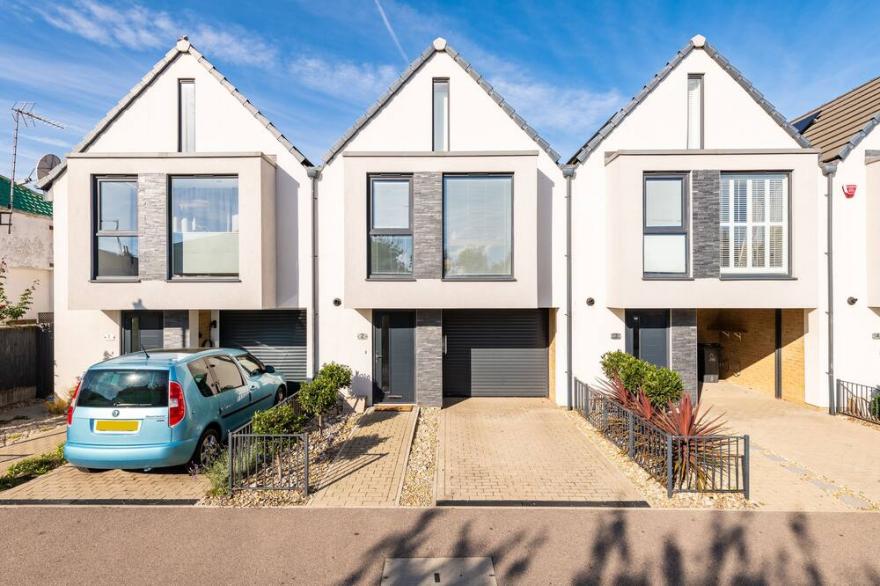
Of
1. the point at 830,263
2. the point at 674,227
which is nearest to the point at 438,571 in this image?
the point at 674,227

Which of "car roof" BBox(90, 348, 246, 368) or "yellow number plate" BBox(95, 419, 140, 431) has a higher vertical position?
"car roof" BBox(90, 348, 246, 368)

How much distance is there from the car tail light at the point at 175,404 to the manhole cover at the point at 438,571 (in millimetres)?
3542

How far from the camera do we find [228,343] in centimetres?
1062

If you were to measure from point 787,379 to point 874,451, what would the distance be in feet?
11.5

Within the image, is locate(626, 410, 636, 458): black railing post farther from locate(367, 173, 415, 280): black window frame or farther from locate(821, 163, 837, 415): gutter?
locate(821, 163, 837, 415): gutter

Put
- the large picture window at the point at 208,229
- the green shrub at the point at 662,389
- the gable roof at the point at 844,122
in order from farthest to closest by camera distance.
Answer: the gable roof at the point at 844,122 < the large picture window at the point at 208,229 < the green shrub at the point at 662,389

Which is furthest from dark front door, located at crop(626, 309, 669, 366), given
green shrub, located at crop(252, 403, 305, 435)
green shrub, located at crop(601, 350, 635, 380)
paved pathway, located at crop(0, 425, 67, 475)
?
paved pathway, located at crop(0, 425, 67, 475)

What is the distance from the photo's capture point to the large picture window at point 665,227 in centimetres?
928

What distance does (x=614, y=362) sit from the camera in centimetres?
894

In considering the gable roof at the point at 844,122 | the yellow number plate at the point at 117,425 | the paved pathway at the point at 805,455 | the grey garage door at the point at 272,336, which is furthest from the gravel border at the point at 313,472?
the gable roof at the point at 844,122

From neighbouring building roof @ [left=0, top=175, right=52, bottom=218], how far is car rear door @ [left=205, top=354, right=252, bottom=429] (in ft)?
45.6

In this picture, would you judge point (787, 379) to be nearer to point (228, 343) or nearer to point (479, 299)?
point (479, 299)

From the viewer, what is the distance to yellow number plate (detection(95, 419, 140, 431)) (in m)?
5.63

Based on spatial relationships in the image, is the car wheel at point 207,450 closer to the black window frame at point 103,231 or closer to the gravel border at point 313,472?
the gravel border at point 313,472
